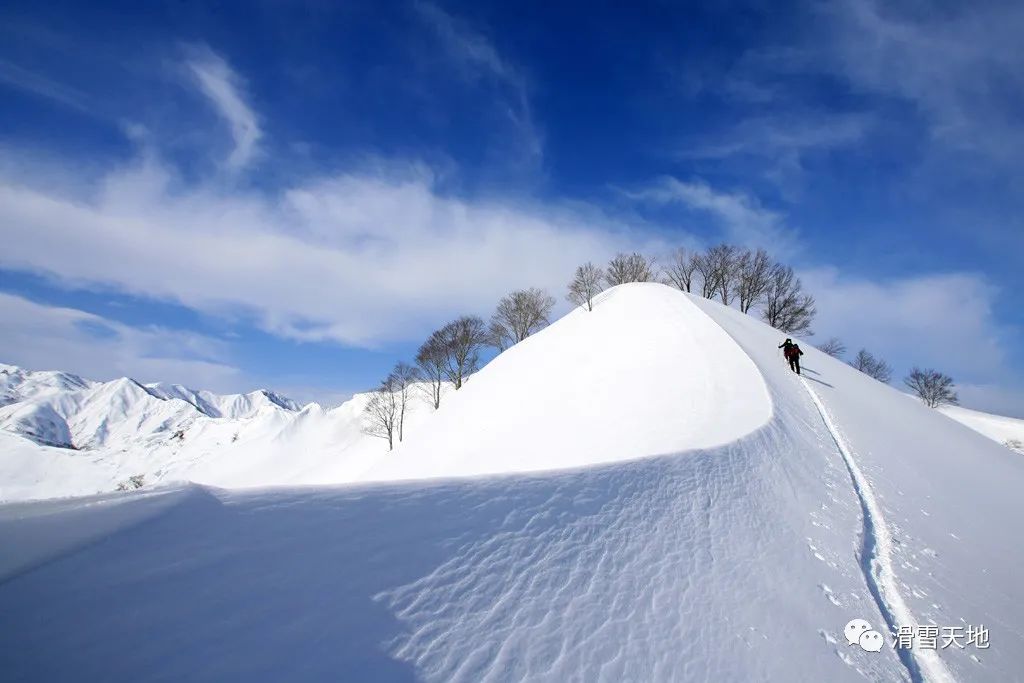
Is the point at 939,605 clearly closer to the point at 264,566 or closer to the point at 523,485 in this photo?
the point at 523,485

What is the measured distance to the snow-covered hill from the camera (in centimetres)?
270

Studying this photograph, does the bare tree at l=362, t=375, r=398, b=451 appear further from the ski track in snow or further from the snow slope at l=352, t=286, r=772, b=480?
the ski track in snow

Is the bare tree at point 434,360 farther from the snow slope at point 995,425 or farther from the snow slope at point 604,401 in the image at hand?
the snow slope at point 995,425

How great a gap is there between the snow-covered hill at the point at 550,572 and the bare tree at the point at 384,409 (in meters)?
30.9

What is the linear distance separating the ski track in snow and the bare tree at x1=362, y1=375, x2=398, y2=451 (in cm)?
3467

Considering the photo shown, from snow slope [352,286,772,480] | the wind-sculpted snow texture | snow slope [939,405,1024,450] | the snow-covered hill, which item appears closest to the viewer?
the snow-covered hill

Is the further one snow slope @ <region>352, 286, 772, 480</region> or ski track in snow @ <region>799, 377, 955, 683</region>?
snow slope @ <region>352, 286, 772, 480</region>

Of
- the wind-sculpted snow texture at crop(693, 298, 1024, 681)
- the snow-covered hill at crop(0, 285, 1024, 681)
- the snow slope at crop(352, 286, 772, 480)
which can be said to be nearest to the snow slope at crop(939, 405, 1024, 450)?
the wind-sculpted snow texture at crop(693, 298, 1024, 681)

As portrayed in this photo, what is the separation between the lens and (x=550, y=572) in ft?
14.1

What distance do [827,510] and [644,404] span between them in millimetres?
5734

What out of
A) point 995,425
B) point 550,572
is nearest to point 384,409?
point 550,572

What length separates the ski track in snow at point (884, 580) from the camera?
4.77 metres

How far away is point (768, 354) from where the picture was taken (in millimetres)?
19688

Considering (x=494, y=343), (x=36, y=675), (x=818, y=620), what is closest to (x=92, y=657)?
(x=36, y=675)
